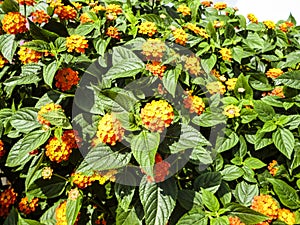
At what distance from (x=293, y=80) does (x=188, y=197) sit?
0.82 metres

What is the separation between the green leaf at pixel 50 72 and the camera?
157 centimetres

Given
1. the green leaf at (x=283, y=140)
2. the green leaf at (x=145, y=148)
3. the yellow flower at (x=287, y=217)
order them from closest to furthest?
→ the green leaf at (x=145, y=148) → the yellow flower at (x=287, y=217) → the green leaf at (x=283, y=140)

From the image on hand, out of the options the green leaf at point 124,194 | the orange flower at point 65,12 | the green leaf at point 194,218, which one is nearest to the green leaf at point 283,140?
the green leaf at point 194,218

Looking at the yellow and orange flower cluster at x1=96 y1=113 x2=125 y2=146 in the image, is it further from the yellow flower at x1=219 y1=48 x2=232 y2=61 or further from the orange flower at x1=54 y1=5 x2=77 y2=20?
the yellow flower at x1=219 y1=48 x2=232 y2=61

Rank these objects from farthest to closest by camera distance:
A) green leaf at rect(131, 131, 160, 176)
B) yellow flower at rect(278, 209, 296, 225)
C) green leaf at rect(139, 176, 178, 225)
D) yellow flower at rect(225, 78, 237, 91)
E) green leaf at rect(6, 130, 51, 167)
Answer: yellow flower at rect(225, 78, 237, 91) < yellow flower at rect(278, 209, 296, 225) < green leaf at rect(6, 130, 51, 167) < green leaf at rect(139, 176, 178, 225) < green leaf at rect(131, 131, 160, 176)

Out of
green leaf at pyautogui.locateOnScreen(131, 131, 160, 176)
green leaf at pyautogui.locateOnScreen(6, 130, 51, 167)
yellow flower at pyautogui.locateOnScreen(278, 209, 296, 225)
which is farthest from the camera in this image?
yellow flower at pyautogui.locateOnScreen(278, 209, 296, 225)

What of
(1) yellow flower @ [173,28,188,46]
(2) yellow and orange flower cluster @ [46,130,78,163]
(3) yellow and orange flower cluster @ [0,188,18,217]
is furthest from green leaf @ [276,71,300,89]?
(3) yellow and orange flower cluster @ [0,188,18,217]

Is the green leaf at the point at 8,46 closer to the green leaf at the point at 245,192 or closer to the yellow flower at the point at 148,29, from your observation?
A: the yellow flower at the point at 148,29

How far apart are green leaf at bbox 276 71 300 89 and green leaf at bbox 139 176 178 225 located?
2.82 ft

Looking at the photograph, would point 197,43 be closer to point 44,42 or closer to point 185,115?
point 185,115

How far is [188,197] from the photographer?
153 centimetres

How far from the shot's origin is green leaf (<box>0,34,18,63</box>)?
68.3 inches

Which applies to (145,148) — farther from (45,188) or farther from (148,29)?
(148,29)

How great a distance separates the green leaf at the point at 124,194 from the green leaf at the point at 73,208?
0.18 meters
